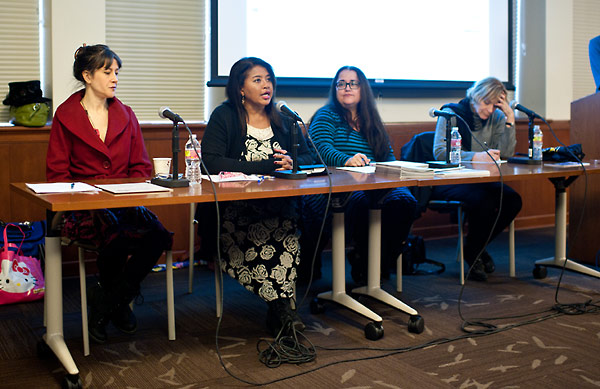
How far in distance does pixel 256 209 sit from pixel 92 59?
0.94m

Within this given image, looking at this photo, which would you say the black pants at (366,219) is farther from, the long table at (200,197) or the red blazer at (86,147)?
the red blazer at (86,147)

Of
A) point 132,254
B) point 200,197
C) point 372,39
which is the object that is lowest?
point 132,254

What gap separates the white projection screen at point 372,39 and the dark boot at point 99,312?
190 centimetres

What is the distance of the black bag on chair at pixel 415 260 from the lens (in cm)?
386

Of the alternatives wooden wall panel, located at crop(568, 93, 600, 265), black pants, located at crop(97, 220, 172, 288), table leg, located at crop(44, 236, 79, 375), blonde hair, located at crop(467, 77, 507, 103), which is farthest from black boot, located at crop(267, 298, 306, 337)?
Result: wooden wall panel, located at crop(568, 93, 600, 265)

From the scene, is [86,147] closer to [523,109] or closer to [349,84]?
[349,84]

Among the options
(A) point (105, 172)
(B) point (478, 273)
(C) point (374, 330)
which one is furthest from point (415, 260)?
(A) point (105, 172)

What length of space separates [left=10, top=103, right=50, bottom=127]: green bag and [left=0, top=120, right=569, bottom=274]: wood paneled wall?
4 centimetres

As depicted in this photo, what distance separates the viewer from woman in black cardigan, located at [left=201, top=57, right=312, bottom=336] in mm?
2689

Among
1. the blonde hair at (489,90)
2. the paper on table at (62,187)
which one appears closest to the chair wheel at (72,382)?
the paper on table at (62,187)

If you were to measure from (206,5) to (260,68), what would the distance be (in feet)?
4.52

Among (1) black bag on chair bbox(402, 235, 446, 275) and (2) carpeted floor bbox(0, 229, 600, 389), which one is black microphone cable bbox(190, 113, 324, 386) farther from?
(1) black bag on chair bbox(402, 235, 446, 275)

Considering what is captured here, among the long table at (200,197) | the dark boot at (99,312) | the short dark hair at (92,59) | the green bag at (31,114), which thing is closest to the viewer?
the long table at (200,197)

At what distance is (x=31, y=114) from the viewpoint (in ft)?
11.8
